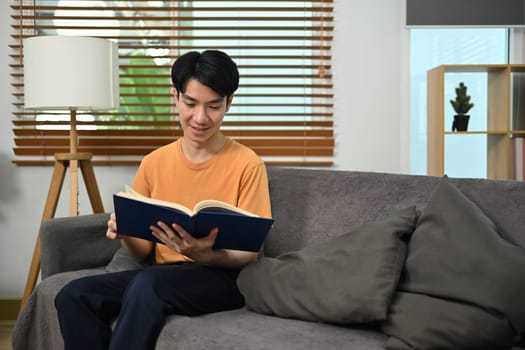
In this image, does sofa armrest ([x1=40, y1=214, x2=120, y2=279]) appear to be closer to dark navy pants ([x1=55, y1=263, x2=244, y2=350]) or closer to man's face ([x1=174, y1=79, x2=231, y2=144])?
dark navy pants ([x1=55, y1=263, x2=244, y2=350])

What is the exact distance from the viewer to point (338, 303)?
1585 mm

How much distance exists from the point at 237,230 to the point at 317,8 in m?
1.83

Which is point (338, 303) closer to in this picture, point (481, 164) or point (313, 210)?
point (313, 210)

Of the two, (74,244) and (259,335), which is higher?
(74,244)

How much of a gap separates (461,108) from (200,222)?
6.07 feet

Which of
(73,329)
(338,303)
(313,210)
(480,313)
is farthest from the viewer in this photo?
(313,210)

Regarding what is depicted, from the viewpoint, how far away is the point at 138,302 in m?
1.62

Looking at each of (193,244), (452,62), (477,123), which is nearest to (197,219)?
(193,244)

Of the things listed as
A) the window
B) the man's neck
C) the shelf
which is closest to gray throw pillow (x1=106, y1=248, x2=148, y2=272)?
the man's neck

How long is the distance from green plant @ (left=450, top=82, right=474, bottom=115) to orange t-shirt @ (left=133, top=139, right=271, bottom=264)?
140 centimetres

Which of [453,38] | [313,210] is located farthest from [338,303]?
[453,38]

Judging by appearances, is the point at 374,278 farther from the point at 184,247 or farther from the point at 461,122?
the point at 461,122

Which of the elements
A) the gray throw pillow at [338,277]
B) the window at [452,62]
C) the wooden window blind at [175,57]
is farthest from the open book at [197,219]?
the window at [452,62]

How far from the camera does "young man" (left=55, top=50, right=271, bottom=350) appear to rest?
5.35ft
